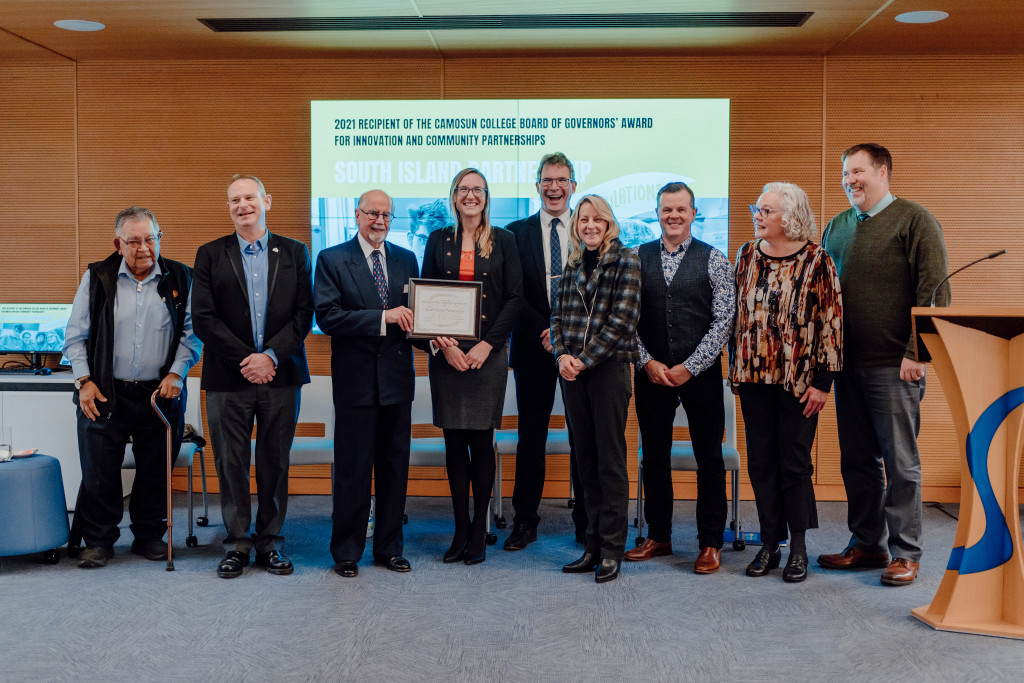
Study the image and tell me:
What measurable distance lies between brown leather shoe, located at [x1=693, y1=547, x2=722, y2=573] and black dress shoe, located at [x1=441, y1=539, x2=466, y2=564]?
43.6 inches

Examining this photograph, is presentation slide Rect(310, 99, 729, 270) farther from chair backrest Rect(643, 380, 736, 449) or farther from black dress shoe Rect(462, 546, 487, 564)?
black dress shoe Rect(462, 546, 487, 564)

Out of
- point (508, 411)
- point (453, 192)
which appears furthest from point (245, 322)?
point (508, 411)

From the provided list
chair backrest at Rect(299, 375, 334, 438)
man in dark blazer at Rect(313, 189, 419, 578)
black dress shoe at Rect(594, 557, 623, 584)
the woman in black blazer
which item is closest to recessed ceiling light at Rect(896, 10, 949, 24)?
the woman in black blazer

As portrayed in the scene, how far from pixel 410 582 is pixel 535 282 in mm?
1561

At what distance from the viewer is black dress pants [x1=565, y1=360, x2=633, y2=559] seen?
3.70 meters

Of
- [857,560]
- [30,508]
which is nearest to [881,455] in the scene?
[857,560]

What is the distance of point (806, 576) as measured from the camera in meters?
3.77

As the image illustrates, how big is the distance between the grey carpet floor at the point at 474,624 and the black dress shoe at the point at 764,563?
57 mm

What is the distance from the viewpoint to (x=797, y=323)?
3613mm

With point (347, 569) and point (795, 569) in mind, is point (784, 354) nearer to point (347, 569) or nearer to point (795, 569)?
point (795, 569)

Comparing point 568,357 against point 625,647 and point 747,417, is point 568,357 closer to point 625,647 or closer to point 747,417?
point 747,417

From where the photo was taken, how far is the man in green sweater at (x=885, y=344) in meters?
3.68

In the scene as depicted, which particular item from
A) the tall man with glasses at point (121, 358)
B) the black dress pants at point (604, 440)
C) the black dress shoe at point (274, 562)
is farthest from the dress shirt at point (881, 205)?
the tall man with glasses at point (121, 358)

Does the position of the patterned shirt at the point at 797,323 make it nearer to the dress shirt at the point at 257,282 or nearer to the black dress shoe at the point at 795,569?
the black dress shoe at the point at 795,569
